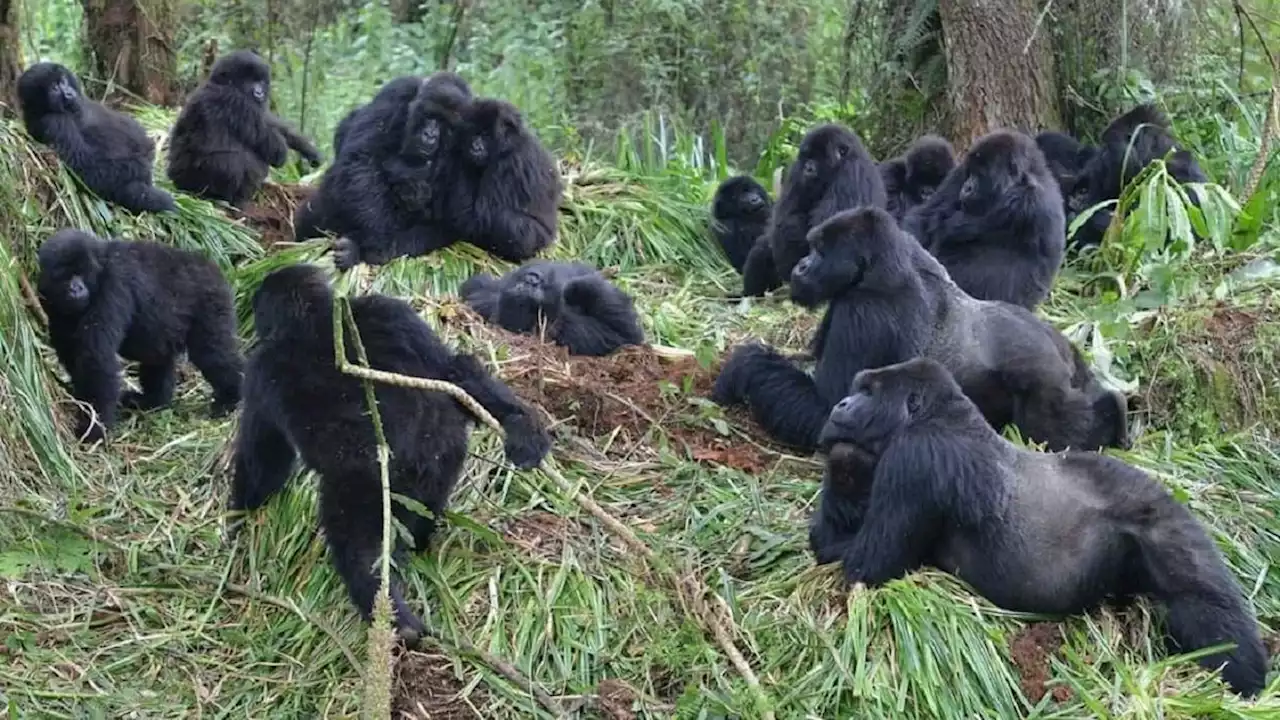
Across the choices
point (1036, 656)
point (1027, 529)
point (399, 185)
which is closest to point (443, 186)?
point (399, 185)

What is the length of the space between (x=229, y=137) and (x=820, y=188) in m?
3.31

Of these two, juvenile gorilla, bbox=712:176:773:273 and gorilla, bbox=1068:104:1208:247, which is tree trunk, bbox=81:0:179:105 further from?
gorilla, bbox=1068:104:1208:247

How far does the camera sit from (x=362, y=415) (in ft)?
17.3

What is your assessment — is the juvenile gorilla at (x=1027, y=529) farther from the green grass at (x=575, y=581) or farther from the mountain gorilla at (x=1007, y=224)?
the mountain gorilla at (x=1007, y=224)

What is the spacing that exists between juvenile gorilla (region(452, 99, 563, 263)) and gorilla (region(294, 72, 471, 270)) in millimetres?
81

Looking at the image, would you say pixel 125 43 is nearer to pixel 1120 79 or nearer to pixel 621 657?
pixel 1120 79

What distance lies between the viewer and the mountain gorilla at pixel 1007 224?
762cm

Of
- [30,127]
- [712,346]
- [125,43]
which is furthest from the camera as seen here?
[125,43]

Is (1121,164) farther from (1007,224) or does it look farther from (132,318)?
(132,318)

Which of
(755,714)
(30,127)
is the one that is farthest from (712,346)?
(30,127)

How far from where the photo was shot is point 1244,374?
6992 millimetres

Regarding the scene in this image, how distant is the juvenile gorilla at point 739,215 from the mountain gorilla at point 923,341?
9.48ft

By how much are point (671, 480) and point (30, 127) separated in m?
4.24

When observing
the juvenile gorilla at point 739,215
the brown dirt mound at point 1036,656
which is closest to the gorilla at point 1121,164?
the juvenile gorilla at point 739,215
